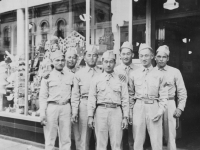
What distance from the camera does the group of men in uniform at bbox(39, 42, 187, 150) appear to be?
4.20 m

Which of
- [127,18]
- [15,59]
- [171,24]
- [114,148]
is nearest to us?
[114,148]

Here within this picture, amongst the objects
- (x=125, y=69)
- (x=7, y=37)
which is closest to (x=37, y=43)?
(x=7, y=37)

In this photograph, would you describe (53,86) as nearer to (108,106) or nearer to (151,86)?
(108,106)

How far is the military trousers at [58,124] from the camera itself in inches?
179

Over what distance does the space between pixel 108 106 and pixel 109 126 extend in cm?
33

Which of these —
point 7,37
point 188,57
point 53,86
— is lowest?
point 53,86

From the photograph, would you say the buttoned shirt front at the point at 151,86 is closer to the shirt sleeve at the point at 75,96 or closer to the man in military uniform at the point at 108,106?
the man in military uniform at the point at 108,106

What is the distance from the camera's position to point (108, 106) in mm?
4238

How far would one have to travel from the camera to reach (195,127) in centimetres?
629

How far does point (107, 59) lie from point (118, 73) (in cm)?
40

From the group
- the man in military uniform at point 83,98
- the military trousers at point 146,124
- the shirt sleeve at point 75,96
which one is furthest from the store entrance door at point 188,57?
the shirt sleeve at point 75,96

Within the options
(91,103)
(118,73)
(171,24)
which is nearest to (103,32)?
(171,24)

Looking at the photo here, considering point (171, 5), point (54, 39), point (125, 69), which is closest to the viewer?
point (125, 69)

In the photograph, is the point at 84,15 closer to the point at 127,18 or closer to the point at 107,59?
the point at 127,18
